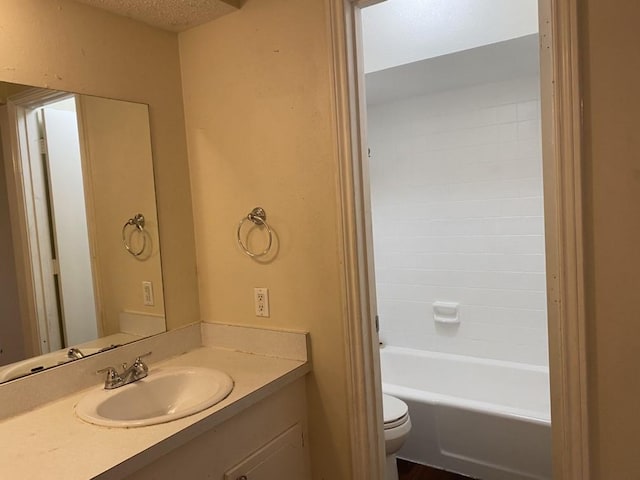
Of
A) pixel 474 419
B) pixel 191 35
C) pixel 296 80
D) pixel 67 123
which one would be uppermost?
pixel 191 35

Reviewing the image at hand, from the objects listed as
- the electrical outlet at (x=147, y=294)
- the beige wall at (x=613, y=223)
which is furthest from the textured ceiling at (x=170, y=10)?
the beige wall at (x=613, y=223)

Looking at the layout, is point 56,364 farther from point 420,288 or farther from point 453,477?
point 420,288

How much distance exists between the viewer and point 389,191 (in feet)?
11.0

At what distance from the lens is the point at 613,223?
1175 millimetres

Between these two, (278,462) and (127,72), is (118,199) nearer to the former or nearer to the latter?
(127,72)

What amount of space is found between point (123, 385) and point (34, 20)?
1.21 m

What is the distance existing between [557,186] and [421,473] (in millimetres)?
1918

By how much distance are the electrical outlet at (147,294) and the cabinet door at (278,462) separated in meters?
0.71

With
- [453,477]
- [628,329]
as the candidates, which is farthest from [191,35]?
[453,477]

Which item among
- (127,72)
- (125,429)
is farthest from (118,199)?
(125,429)

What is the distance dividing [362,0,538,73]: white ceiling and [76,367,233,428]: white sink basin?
172 cm

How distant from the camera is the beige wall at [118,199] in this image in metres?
1.65

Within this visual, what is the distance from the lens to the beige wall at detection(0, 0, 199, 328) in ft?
4.71

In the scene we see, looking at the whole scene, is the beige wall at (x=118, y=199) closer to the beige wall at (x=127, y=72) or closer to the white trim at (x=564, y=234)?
the beige wall at (x=127, y=72)
